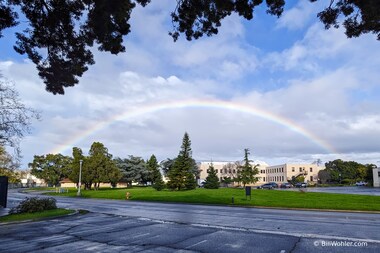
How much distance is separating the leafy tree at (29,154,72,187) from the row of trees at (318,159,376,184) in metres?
89.4

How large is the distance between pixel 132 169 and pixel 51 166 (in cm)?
4085

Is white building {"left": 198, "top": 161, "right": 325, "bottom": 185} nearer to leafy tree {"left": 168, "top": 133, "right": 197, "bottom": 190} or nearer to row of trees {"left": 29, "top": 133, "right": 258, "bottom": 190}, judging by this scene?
row of trees {"left": 29, "top": 133, "right": 258, "bottom": 190}

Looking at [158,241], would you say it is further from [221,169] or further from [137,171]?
[221,169]

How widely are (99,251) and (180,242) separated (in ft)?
8.29

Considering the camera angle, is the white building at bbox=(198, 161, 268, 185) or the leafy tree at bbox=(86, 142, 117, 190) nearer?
the leafy tree at bbox=(86, 142, 117, 190)

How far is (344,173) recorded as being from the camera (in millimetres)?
119688

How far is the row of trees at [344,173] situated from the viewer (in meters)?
115

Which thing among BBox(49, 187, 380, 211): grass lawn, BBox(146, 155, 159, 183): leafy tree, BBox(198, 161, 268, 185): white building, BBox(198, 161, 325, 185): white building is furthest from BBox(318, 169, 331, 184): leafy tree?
BBox(49, 187, 380, 211): grass lawn

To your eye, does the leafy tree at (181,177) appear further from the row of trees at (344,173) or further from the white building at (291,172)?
the row of trees at (344,173)

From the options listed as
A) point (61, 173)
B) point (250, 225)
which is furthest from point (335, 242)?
point (61, 173)

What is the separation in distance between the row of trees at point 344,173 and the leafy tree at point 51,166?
89.4 m

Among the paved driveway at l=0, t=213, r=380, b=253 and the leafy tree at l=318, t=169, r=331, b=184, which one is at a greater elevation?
the leafy tree at l=318, t=169, r=331, b=184

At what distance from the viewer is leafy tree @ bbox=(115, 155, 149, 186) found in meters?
77.3

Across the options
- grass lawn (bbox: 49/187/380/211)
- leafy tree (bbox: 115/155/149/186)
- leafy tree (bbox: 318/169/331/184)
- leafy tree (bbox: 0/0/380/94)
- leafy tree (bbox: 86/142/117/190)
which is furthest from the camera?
leafy tree (bbox: 318/169/331/184)
